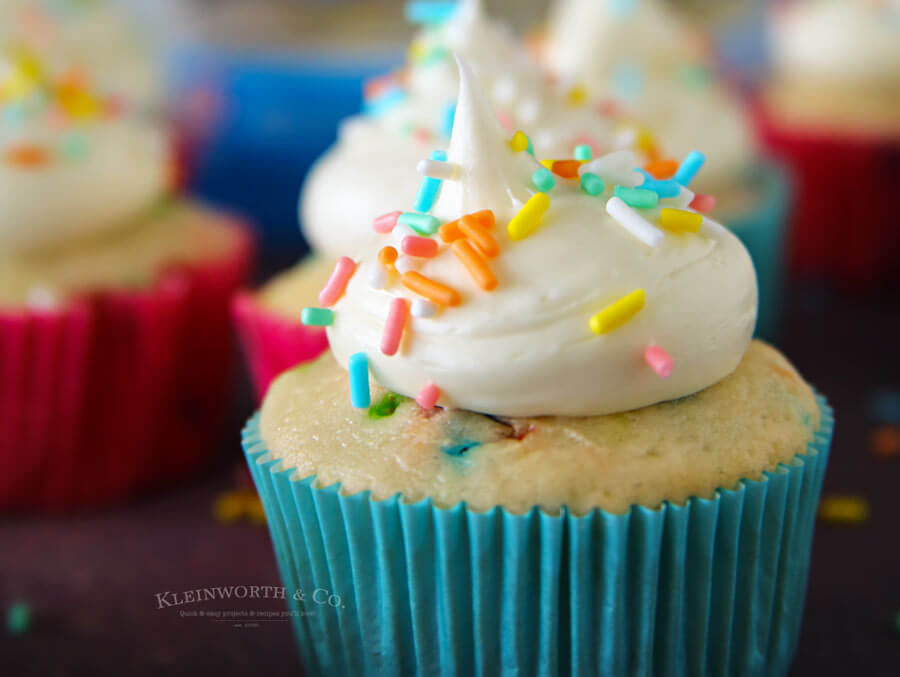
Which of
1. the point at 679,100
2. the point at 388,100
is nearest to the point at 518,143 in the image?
the point at 388,100

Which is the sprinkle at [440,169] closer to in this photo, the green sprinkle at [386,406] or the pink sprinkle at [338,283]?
the pink sprinkle at [338,283]

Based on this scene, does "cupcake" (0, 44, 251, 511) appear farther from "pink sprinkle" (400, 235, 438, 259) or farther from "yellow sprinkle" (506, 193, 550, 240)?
"yellow sprinkle" (506, 193, 550, 240)

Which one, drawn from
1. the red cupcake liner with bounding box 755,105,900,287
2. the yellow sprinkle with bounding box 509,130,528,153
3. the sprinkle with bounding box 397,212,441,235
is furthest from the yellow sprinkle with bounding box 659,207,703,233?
the red cupcake liner with bounding box 755,105,900,287

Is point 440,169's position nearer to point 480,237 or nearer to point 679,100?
point 480,237

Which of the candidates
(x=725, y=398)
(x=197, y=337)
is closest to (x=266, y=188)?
(x=197, y=337)

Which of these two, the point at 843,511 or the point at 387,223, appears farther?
the point at 843,511
